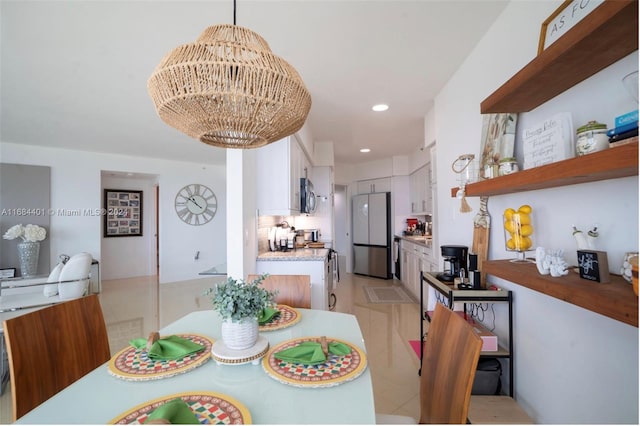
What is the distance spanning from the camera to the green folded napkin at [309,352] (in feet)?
3.42

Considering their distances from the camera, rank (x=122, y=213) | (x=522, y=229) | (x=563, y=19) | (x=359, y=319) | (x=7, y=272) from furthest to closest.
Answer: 1. (x=122, y=213)
2. (x=7, y=272)
3. (x=359, y=319)
4. (x=522, y=229)
5. (x=563, y=19)

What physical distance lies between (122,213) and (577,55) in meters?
7.51

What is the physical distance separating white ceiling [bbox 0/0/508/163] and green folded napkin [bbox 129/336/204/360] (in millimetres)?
1792

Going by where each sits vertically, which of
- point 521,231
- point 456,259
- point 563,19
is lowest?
point 456,259

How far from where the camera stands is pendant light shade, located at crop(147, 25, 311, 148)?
944mm

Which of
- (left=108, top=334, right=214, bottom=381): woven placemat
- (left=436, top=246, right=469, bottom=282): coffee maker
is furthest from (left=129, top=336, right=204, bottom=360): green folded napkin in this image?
(left=436, top=246, right=469, bottom=282): coffee maker

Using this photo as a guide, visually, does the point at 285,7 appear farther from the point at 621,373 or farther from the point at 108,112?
the point at 108,112

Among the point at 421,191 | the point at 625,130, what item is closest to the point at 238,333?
→ the point at 625,130

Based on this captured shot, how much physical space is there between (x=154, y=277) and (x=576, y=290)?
285 inches

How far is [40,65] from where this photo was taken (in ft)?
7.18

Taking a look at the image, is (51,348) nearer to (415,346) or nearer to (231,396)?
(231,396)

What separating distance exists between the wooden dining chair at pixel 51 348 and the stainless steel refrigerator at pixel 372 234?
16.7 feet

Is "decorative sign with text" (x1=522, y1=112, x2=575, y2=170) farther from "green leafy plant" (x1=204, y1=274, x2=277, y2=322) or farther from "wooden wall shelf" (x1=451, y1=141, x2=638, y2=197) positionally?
"green leafy plant" (x1=204, y1=274, x2=277, y2=322)

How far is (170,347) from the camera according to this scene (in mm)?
1136
